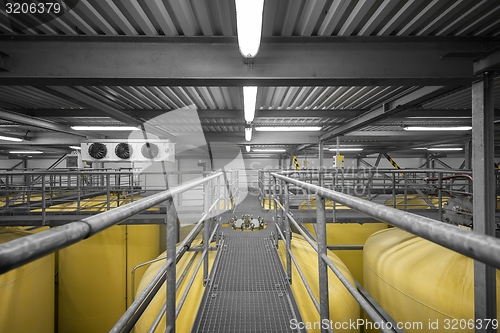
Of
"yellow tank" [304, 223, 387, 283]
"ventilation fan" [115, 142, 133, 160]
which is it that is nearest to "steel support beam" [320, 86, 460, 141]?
"yellow tank" [304, 223, 387, 283]

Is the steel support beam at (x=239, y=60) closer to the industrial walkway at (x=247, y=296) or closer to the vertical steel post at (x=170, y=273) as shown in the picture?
the vertical steel post at (x=170, y=273)

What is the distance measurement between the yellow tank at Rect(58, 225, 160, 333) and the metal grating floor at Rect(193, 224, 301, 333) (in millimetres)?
3809

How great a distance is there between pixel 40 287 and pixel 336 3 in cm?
605

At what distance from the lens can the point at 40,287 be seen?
4.12 m

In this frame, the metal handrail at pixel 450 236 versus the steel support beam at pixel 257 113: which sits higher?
the steel support beam at pixel 257 113

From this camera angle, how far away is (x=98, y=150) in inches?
278

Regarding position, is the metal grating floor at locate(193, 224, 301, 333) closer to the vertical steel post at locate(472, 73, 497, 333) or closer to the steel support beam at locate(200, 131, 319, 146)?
the vertical steel post at locate(472, 73, 497, 333)

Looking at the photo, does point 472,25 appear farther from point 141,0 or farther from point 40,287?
point 40,287

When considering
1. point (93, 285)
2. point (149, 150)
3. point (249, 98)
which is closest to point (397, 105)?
point (249, 98)

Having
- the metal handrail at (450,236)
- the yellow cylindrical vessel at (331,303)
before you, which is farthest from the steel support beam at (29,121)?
the metal handrail at (450,236)

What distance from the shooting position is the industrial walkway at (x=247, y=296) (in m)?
2.03

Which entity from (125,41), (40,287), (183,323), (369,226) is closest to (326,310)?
(183,323)

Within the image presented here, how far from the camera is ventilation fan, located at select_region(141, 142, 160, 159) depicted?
22.9ft

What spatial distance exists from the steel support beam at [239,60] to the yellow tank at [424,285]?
2.14 meters
